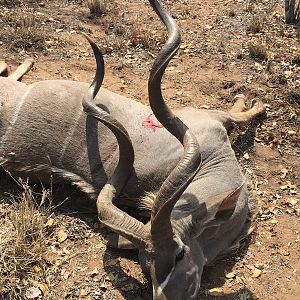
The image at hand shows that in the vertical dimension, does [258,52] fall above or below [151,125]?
below

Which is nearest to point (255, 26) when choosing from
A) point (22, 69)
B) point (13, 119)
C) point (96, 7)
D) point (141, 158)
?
point (96, 7)

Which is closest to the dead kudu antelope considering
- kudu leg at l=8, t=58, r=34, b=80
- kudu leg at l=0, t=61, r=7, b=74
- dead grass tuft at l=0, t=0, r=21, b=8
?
kudu leg at l=8, t=58, r=34, b=80

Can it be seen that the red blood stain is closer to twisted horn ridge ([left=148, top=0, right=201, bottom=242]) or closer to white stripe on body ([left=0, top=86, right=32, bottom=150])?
twisted horn ridge ([left=148, top=0, right=201, bottom=242])

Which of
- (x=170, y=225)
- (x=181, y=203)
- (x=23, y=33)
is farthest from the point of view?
(x=23, y=33)

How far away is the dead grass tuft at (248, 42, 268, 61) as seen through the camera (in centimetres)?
779

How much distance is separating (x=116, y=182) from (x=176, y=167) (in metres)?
1.07

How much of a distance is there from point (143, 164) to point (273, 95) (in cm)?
273

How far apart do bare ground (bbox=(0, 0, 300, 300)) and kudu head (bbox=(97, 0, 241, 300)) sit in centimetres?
58

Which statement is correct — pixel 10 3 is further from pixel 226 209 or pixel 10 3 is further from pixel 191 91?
pixel 226 209

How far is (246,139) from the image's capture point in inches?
255

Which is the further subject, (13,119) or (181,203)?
(13,119)

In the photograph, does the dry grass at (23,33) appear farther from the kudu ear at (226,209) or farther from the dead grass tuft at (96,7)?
the kudu ear at (226,209)

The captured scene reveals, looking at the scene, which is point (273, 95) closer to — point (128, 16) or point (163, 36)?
point (163, 36)

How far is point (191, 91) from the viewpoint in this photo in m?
7.20
